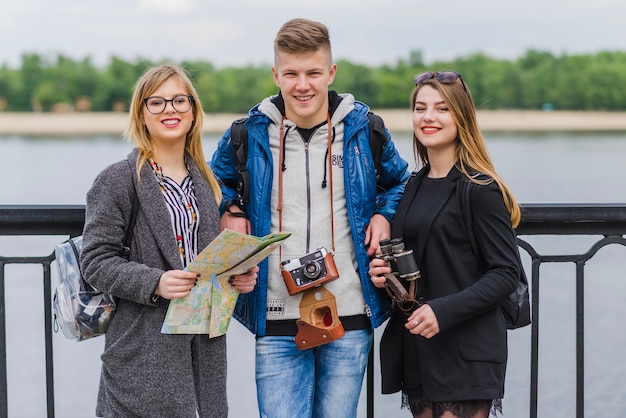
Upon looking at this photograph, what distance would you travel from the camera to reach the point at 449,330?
8.58 ft

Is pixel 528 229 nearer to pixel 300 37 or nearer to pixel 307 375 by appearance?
pixel 307 375

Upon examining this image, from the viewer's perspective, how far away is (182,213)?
2.62 m

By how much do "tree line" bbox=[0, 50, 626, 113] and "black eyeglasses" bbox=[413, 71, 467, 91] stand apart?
3178 centimetres

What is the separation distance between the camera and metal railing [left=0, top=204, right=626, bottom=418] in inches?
115

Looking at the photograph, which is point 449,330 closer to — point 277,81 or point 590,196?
point 277,81

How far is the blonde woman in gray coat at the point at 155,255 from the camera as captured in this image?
8.23 feet

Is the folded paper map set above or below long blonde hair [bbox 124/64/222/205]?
below

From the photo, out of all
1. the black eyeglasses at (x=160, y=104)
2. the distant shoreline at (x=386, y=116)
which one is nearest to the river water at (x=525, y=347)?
the black eyeglasses at (x=160, y=104)

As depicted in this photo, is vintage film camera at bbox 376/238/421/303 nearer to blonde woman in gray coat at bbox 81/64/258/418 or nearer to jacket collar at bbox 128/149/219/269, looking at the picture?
blonde woman in gray coat at bbox 81/64/258/418

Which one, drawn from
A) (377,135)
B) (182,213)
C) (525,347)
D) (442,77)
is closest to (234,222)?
(182,213)

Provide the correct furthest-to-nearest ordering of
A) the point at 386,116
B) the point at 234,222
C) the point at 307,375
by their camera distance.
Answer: the point at 386,116
the point at 307,375
the point at 234,222

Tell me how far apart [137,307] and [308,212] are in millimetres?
642

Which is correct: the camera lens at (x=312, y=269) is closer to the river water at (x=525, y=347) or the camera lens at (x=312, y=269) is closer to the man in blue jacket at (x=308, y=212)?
the man in blue jacket at (x=308, y=212)

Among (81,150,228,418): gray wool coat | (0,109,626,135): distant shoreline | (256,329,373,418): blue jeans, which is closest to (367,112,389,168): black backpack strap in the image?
(256,329,373,418): blue jeans
